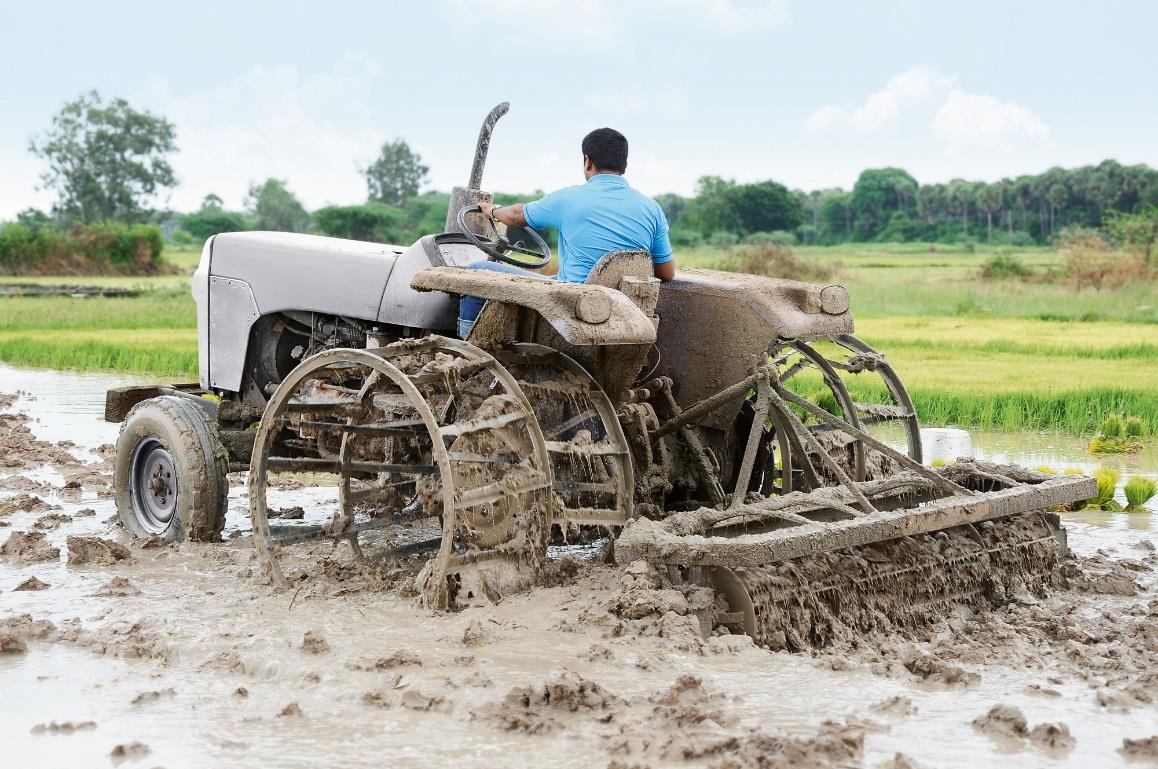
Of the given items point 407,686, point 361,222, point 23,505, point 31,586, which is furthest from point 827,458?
point 361,222

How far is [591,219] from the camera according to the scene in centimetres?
527

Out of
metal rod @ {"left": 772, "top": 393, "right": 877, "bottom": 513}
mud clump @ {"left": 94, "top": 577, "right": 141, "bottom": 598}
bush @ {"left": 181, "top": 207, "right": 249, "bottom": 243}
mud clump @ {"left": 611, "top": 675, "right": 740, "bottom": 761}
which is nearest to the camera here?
mud clump @ {"left": 611, "top": 675, "right": 740, "bottom": 761}

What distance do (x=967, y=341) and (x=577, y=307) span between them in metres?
13.4

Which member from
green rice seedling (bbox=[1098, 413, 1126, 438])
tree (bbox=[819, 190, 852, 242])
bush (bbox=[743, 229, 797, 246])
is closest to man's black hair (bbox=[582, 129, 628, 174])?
green rice seedling (bbox=[1098, 413, 1126, 438])

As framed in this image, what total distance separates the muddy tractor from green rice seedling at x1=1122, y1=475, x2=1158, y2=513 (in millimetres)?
1771

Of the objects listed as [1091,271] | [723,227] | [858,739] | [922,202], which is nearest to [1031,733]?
[858,739]

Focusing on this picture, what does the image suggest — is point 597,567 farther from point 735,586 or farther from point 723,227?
point 723,227

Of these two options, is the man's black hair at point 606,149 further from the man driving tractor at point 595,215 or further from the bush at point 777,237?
the bush at point 777,237

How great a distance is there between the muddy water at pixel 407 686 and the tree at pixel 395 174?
6789 cm

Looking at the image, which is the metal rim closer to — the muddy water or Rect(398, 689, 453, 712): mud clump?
the muddy water

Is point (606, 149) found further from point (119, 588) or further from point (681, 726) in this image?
point (119, 588)

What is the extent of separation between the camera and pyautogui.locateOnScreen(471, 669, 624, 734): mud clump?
388cm

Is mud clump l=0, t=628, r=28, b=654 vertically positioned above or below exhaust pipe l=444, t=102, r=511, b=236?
below

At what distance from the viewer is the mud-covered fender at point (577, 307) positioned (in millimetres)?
4637
